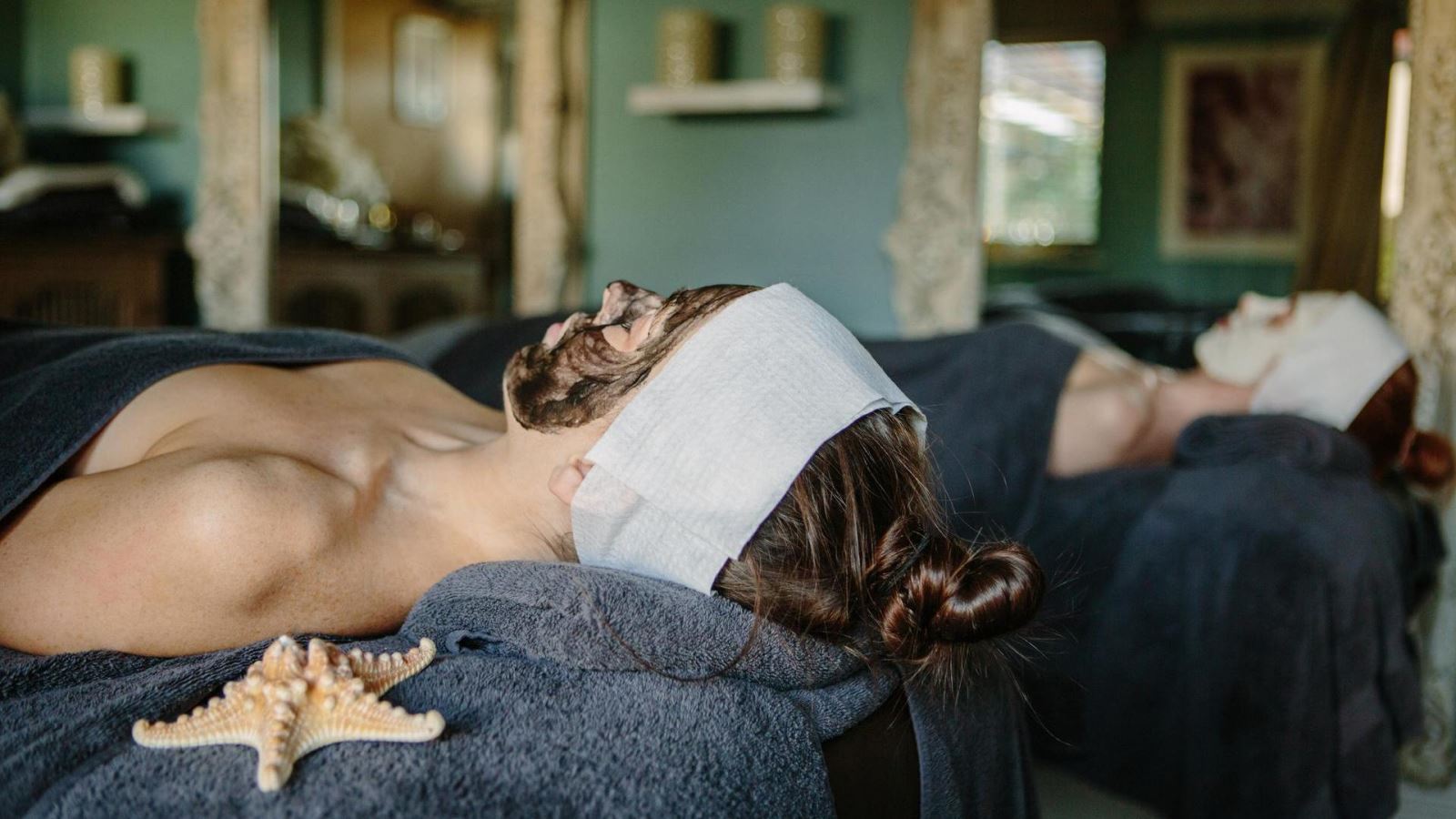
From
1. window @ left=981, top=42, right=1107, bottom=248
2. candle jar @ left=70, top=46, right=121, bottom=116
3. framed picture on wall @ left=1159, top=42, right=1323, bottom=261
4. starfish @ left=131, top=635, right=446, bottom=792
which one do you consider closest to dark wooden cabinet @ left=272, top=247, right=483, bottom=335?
candle jar @ left=70, top=46, right=121, bottom=116

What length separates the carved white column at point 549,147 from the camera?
3818 mm

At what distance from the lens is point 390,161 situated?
418 cm

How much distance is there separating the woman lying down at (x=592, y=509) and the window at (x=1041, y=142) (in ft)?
7.25

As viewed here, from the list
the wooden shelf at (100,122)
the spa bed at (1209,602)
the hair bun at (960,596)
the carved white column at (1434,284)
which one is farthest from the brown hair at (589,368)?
the wooden shelf at (100,122)

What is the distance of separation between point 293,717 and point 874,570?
0.49 metres

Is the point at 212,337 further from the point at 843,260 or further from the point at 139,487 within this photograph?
the point at 843,260

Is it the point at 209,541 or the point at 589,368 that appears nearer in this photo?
the point at 209,541

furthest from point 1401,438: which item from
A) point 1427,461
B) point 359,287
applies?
point 359,287

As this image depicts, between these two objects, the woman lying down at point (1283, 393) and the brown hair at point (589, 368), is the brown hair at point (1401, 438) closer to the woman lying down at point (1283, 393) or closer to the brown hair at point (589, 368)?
the woman lying down at point (1283, 393)

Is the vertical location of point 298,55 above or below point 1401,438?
above

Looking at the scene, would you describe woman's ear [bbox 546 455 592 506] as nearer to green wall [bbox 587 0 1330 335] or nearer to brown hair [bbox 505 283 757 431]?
brown hair [bbox 505 283 757 431]

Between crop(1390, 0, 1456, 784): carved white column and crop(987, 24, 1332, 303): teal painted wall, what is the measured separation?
1.38ft

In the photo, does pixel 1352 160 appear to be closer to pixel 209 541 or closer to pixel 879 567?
pixel 879 567

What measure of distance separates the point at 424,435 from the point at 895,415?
599 millimetres
